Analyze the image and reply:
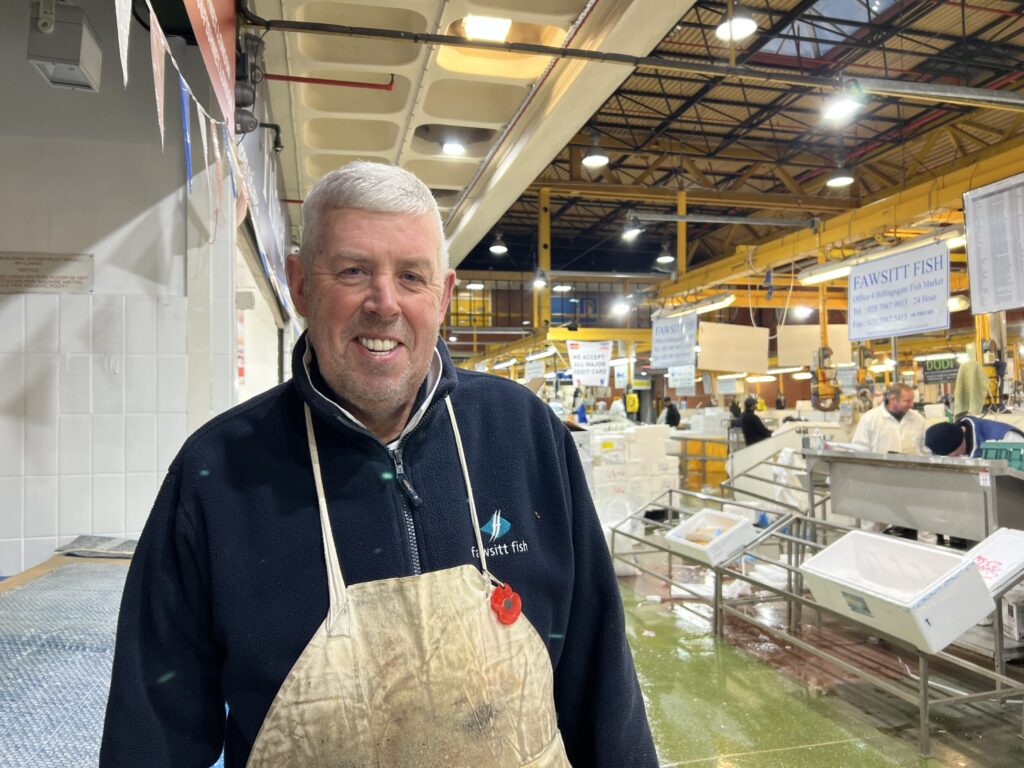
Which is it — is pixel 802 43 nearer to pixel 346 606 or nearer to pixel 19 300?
pixel 19 300

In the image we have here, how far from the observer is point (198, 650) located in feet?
3.89

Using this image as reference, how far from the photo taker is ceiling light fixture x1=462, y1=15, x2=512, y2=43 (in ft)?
14.1

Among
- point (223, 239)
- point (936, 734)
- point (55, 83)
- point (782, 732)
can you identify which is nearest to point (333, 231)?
point (55, 83)

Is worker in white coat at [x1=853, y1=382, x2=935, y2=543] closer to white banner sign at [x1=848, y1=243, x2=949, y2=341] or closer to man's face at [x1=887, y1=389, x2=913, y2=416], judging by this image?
man's face at [x1=887, y1=389, x2=913, y2=416]

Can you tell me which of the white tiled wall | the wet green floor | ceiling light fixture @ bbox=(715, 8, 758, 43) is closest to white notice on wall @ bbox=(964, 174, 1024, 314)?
ceiling light fixture @ bbox=(715, 8, 758, 43)

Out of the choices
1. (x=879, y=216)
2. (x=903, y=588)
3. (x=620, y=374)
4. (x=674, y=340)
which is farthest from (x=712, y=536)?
(x=620, y=374)

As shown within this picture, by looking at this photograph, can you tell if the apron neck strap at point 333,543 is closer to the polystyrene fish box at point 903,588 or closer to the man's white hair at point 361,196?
the man's white hair at point 361,196

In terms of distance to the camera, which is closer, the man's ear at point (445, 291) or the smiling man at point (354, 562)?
the smiling man at point (354, 562)

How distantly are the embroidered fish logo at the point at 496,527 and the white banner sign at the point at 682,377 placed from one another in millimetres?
10985

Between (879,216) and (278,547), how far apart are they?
8411 millimetres

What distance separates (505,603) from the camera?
1.20m

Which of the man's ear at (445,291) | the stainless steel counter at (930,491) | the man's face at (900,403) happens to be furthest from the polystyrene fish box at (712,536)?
the man's ear at (445,291)

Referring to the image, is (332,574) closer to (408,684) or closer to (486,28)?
(408,684)

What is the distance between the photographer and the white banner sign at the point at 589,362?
40.0 ft
